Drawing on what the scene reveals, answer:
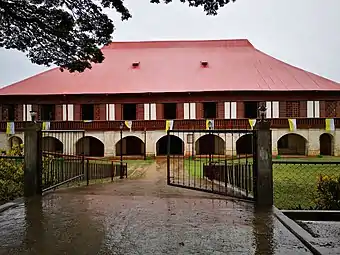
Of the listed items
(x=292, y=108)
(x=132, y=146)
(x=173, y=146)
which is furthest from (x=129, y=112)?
(x=292, y=108)

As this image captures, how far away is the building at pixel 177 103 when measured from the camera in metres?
25.2

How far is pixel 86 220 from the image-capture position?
526cm

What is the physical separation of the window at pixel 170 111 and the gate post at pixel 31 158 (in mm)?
19526

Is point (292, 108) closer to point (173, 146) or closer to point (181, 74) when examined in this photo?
point (181, 74)

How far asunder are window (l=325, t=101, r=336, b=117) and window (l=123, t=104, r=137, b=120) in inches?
554

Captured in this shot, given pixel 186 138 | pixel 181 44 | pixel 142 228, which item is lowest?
pixel 142 228

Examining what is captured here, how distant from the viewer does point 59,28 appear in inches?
336

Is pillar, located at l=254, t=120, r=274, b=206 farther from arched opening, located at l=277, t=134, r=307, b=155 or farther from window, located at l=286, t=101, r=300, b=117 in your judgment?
arched opening, located at l=277, t=134, r=307, b=155

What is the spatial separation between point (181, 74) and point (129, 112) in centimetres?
496

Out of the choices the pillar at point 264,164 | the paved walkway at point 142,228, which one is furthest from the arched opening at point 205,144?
the pillar at point 264,164

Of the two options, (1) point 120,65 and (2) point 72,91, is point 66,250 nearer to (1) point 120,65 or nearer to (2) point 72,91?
(2) point 72,91

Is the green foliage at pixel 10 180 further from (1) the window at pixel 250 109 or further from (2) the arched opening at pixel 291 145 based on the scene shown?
(2) the arched opening at pixel 291 145

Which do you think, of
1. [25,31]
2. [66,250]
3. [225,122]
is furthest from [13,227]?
[225,122]

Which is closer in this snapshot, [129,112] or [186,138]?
[186,138]
